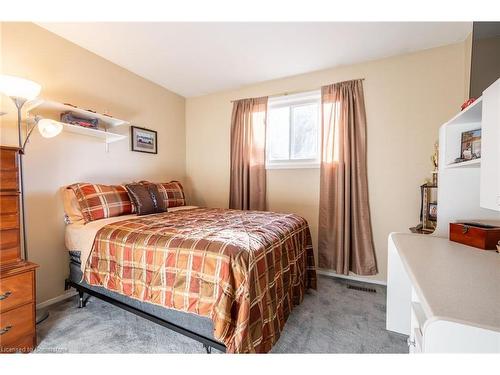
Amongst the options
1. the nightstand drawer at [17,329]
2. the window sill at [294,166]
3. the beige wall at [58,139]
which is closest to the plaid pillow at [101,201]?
the beige wall at [58,139]

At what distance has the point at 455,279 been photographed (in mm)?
757

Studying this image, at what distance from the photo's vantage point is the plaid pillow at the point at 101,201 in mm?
1944

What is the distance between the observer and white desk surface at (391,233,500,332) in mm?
564

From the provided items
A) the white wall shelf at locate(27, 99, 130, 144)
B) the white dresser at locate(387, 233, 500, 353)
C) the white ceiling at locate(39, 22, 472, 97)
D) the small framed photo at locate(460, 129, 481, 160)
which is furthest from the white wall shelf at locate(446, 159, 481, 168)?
the white wall shelf at locate(27, 99, 130, 144)

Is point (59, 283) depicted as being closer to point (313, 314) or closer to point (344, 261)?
point (313, 314)

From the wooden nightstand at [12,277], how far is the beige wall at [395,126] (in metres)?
2.51

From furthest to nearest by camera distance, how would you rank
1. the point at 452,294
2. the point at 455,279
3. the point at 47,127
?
1. the point at 47,127
2. the point at 455,279
3. the point at 452,294

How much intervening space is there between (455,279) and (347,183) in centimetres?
185

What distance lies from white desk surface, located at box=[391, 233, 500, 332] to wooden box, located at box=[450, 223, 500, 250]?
0.04 meters

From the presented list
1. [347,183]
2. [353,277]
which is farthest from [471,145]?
[353,277]

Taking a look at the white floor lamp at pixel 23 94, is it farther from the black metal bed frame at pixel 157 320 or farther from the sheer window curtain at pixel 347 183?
the sheer window curtain at pixel 347 183

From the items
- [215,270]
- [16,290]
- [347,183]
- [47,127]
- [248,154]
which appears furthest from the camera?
[248,154]

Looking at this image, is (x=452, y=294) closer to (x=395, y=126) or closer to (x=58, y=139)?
(x=395, y=126)
